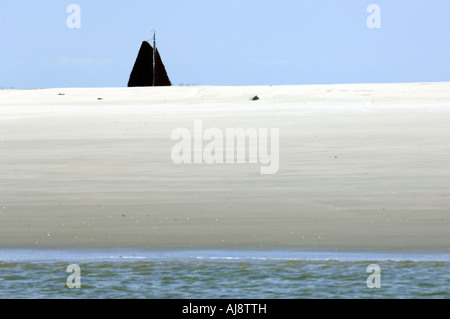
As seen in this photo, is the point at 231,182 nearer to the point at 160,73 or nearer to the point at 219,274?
the point at 219,274

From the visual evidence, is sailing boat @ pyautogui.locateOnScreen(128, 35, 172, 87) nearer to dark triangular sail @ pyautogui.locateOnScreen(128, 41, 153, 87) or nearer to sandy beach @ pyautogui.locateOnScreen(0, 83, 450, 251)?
dark triangular sail @ pyautogui.locateOnScreen(128, 41, 153, 87)

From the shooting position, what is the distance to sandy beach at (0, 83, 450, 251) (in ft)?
33.5

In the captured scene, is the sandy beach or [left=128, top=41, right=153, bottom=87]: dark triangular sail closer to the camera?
the sandy beach

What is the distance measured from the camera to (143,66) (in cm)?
4425

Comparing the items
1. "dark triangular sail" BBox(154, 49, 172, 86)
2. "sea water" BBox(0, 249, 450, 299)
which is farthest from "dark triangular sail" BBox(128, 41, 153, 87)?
"sea water" BBox(0, 249, 450, 299)

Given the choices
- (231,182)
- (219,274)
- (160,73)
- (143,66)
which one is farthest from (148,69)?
(219,274)

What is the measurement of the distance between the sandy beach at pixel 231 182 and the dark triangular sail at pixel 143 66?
74.0 feet

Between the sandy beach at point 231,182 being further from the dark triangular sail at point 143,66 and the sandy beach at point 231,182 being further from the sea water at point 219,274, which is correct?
the dark triangular sail at point 143,66

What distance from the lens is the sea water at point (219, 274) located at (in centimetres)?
826

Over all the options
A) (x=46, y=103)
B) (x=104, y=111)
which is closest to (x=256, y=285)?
(x=104, y=111)

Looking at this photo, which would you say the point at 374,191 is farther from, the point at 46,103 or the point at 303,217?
the point at 46,103

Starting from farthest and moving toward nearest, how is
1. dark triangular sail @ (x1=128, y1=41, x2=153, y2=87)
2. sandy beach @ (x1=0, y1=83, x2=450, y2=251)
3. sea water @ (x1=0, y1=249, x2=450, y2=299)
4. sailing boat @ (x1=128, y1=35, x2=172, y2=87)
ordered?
dark triangular sail @ (x1=128, y1=41, x2=153, y2=87), sailing boat @ (x1=128, y1=35, x2=172, y2=87), sandy beach @ (x1=0, y1=83, x2=450, y2=251), sea water @ (x1=0, y1=249, x2=450, y2=299)
